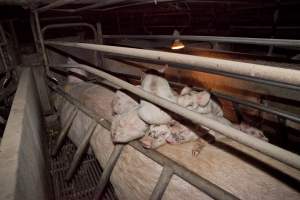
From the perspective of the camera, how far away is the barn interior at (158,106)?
1239mm

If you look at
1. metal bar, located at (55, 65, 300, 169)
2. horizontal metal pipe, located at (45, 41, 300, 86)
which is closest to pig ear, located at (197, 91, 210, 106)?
metal bar, located at (55, 65, 300, 169)

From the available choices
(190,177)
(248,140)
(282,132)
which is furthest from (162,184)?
(282,132)

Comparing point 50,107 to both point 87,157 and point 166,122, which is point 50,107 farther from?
point 166,122

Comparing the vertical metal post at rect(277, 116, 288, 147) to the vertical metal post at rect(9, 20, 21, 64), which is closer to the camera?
the vertical metal post at rect(277, 116, 288, 147)

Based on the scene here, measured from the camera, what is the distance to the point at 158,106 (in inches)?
74.4

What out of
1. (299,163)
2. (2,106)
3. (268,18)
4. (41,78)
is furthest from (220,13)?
(299,163)

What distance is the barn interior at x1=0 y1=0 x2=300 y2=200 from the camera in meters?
1.24

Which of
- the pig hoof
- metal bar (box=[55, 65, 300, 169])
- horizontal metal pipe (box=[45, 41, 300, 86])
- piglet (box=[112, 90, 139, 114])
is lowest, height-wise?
the pig hoof

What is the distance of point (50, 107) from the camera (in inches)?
166

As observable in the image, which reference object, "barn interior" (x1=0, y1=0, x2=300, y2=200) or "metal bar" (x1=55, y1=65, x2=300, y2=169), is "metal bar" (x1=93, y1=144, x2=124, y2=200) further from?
"metal bar" (x1=55, y1=65, x2=300, y2=169)

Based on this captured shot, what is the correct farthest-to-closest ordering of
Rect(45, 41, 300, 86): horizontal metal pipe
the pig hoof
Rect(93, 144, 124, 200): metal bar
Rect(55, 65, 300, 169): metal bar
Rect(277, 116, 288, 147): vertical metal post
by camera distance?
1. Rect(277, 116, 288, 147): vertical metal post
2. Rect(93, 144, 124, 200): metal bar
3. the pig hoof
4. Rect(55, 65, 300, 169): metal bar
5. Rect(45, 41, 300, 86): horizontal metal pipe

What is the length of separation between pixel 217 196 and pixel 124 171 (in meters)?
0.89

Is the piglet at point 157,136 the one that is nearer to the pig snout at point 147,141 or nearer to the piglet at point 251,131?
the pig snout at point 147,141

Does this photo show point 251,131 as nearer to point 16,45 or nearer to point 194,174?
point 194,174
